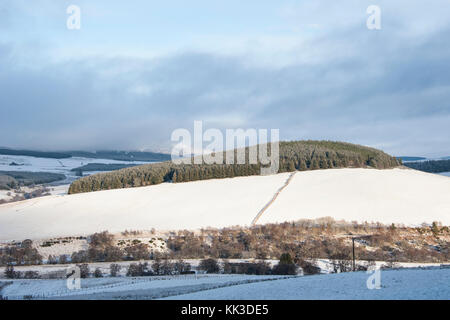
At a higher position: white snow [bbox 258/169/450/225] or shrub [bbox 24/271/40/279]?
white snow [bbox 258/169/450/225]

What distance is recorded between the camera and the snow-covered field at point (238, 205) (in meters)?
43.1

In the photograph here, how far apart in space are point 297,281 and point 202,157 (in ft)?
227

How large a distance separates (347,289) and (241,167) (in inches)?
2301

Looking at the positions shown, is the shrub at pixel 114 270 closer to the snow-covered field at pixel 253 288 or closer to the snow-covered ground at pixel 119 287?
the snow-covered ground at pixel 119 287

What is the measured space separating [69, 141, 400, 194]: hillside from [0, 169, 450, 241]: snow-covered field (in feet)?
22.1

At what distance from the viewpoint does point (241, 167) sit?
73.7 m

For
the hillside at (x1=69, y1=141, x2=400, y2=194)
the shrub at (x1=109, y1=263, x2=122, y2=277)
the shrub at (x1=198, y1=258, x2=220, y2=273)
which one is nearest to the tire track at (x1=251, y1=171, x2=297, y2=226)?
the hillside at (x1=69, y1=141, x2=400, y2=194)

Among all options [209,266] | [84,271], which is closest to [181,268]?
[209,266]

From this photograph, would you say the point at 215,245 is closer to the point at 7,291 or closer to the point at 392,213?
the point at 7,291

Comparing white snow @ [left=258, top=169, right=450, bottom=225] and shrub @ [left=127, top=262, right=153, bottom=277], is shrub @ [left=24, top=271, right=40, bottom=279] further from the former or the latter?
white snow @ [left=258, top=169, right=450, bottom=225]

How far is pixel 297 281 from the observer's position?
17953mm

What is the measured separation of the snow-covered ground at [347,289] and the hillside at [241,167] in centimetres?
5468

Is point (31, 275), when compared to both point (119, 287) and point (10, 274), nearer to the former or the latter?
point (10, 274)

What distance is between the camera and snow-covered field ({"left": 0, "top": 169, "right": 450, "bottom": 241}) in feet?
141
